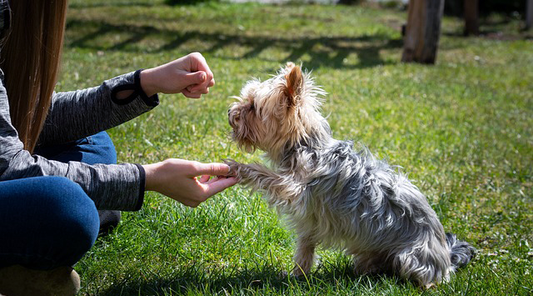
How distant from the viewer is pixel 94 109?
326 centimetres

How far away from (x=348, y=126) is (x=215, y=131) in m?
1.59

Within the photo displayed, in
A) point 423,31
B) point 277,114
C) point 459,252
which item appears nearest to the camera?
point 277,114

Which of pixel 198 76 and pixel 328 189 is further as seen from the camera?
pixel 328 189

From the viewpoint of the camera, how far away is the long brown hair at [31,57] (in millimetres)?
2586

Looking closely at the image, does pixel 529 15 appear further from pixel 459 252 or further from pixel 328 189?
pixel 328 189

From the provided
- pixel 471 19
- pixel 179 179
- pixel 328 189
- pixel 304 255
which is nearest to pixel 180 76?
pixel 179 179

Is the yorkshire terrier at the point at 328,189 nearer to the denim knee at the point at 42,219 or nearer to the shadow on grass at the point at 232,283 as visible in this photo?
the shadow on grass at the point at 232,283

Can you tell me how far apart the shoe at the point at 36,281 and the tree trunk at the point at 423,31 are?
10195 mm

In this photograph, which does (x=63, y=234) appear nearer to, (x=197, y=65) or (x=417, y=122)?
(x=197, y=65)

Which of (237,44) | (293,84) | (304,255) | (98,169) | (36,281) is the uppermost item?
(293,84)

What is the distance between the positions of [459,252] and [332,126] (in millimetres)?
2850

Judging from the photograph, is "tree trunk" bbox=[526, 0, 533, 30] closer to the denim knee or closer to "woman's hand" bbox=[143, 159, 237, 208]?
"woman's hand" bbox=[143, 159, 237, 208]

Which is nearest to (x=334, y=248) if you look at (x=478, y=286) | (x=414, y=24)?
(x=478, y=286)

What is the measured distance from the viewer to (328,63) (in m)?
10.6
